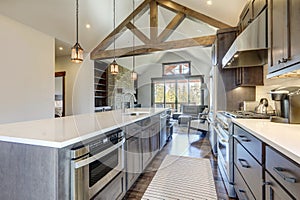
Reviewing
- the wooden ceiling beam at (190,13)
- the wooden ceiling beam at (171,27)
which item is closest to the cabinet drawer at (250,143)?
the wooden ceiling beam at (190,13)

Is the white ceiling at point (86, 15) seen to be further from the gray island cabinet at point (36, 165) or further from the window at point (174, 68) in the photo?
the window at point (174, 68)

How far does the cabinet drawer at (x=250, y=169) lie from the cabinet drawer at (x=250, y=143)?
0.16 ft

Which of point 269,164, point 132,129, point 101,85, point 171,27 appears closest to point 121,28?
point 171,27

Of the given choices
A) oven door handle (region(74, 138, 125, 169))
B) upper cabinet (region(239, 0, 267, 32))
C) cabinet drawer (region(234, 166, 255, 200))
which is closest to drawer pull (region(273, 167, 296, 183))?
cabinet drawer (region(234, 166, 255, 200))

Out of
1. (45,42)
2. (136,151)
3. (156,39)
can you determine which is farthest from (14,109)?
(156,39)

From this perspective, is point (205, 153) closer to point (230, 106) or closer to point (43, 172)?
point (230, 106)

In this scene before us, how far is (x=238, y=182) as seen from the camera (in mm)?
1881

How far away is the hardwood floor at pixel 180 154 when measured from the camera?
2.18 metres

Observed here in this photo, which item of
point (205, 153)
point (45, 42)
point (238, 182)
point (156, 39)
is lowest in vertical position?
point (205, 153)

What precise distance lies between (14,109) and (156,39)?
402cm

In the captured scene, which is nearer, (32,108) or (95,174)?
(95,174)

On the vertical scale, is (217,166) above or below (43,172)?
below

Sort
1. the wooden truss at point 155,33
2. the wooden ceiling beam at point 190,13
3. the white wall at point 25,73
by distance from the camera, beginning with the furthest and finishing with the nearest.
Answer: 1. the wooden truss at point 155,33
2. the wooden ceiling beam at point 190,13
3. the white wall at point 25,73

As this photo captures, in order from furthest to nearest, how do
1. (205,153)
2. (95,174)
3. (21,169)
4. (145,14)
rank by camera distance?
(145,14) → (205,153) → (95,174) → (21,169)
